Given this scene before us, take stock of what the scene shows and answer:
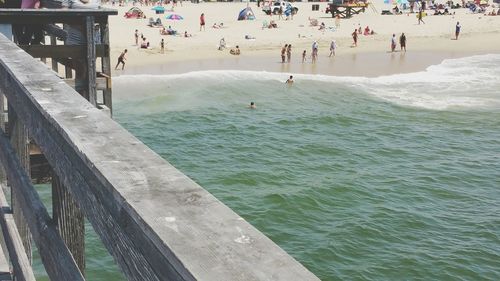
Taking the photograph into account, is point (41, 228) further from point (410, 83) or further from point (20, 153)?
point (410, 83)

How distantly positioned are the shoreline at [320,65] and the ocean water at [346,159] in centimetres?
183

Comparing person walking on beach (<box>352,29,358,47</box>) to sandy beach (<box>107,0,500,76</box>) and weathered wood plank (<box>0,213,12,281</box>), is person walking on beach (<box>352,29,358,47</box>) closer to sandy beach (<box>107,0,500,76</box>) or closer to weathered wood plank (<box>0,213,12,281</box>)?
sandy beach (<box>107,0,500,76</box>)

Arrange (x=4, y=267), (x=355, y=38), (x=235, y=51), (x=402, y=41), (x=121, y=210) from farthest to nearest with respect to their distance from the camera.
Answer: (x=355, y=38) → (x=402, y=41) → (x=235, y=51) → (x=4, y=267) → (x=121, y=210)

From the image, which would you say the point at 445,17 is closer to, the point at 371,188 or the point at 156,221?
the point at 371,188

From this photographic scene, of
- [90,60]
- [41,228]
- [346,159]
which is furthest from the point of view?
[346,159]

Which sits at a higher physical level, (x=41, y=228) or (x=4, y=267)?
(x=41, y=228)

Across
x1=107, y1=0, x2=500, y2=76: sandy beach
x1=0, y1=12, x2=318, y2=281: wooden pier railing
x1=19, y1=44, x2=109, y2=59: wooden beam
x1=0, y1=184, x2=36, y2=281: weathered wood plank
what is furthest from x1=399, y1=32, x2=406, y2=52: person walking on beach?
x1=0, y1=12, x2=318, y2=281: wooden pier railing

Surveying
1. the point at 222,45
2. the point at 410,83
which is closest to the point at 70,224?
the point at 410,83

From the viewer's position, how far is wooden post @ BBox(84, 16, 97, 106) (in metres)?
5.72

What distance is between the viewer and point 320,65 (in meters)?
37.2

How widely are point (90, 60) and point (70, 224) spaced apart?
3664mm

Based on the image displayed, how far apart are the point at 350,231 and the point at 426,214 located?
2.30 m

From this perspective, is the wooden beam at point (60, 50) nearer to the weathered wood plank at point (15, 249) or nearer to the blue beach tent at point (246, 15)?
the weathered wood plank at point (15, 249)

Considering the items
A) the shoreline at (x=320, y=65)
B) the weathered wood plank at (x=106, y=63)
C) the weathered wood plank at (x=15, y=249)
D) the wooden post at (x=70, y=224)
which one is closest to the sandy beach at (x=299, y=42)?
the shoreline at (x=320, y=65)
